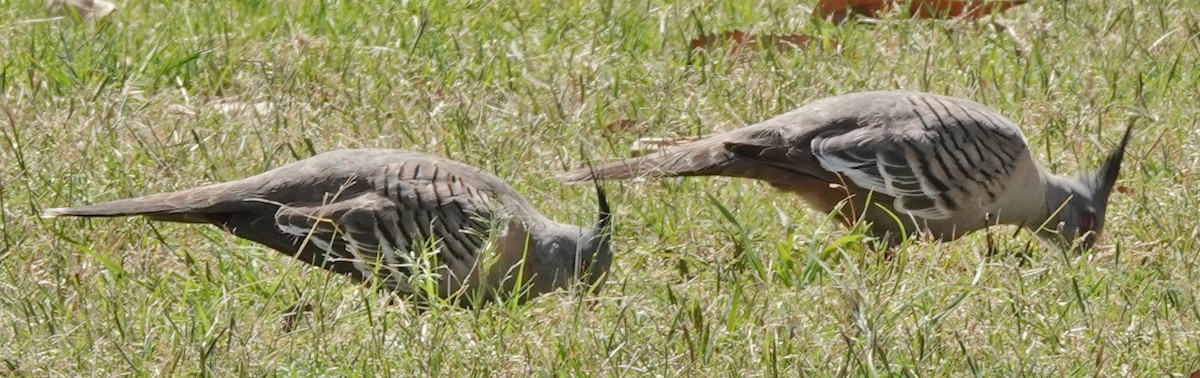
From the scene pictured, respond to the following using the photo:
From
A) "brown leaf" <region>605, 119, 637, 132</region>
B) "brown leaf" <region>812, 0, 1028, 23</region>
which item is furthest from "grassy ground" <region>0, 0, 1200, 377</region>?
"brown leaf" <region>812, 0, 1028, 23</region>

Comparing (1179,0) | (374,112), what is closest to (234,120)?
(374,112)

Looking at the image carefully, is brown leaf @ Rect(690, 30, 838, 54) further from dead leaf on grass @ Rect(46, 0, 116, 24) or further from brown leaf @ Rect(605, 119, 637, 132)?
dead leaf on grass @ Rect(46, 0, 116, 24)

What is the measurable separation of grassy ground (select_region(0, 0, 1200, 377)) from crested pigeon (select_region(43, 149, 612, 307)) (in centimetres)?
12

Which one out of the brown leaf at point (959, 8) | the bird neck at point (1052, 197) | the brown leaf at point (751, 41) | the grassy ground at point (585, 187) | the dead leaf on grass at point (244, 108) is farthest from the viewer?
the brown leaf at point (959, 8)

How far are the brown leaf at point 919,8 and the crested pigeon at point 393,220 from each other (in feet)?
9.47

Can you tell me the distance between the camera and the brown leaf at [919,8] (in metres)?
7.88

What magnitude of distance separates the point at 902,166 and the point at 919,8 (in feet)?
6.92

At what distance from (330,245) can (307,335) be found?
27 cm

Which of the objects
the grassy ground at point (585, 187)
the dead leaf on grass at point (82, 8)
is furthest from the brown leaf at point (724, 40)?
the dead leaf on grass at point (82, 8)

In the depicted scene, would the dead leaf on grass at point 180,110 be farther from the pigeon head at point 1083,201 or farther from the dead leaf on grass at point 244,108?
the pigeon head at point 1083,201

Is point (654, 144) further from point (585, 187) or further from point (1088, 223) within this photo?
point (1088, 223)

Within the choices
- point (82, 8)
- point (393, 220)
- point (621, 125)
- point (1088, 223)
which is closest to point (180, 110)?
point (82, 8)

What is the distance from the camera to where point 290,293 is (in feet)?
16.5

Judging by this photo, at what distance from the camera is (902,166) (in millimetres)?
5812
